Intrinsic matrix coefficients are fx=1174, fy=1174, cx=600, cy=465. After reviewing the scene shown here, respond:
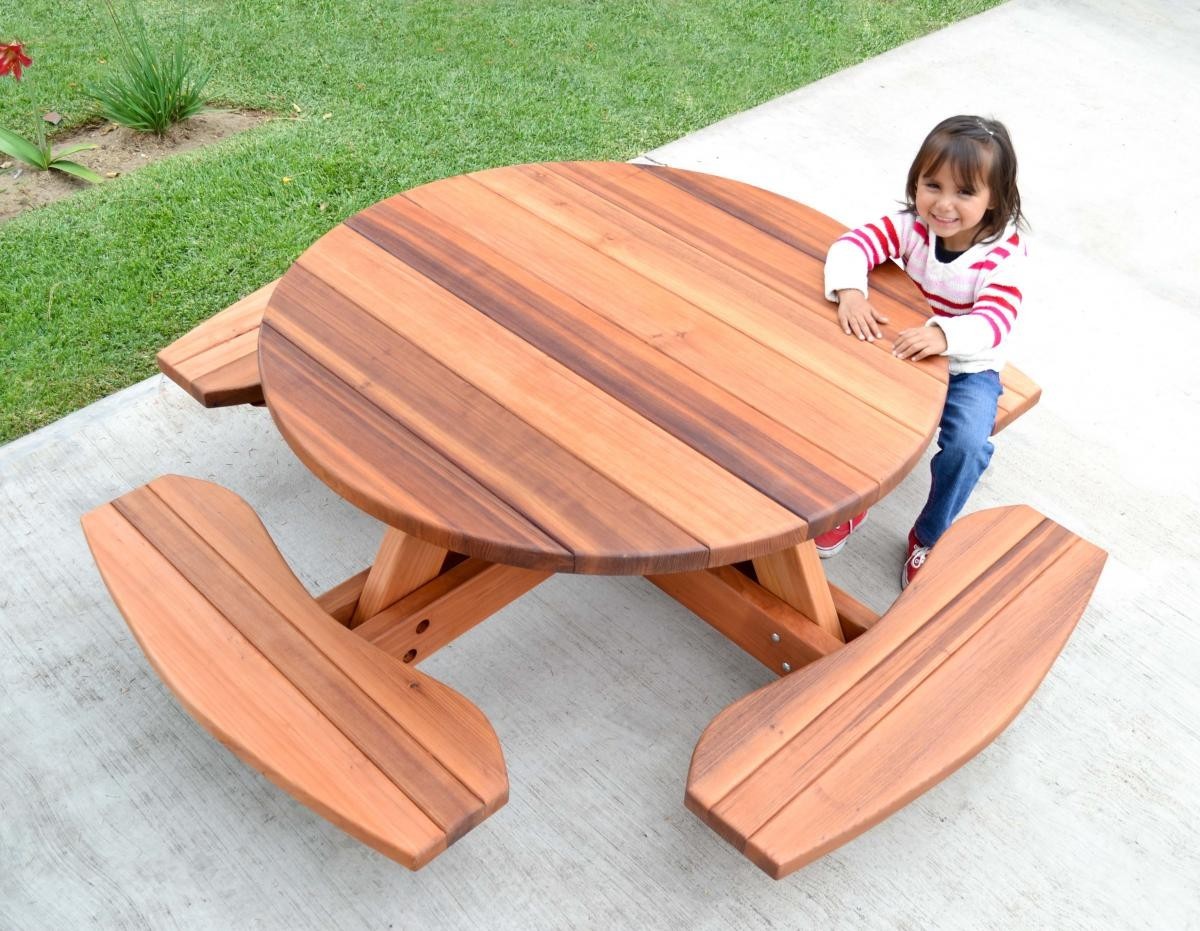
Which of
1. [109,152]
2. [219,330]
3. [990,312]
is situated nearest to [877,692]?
[990,312]

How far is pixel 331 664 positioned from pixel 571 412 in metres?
0.64

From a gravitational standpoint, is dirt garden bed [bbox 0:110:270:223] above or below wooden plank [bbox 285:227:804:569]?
below

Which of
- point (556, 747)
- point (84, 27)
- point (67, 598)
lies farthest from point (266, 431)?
point (84, 27)

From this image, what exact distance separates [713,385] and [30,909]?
1657 mm

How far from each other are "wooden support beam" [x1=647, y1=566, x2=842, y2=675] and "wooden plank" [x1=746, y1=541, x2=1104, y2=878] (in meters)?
0.33

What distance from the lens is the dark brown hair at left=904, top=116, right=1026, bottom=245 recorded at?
251 cm

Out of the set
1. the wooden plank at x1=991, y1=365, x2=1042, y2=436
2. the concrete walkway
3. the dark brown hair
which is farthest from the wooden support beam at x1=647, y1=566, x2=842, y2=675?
Answer: the dark brown hair

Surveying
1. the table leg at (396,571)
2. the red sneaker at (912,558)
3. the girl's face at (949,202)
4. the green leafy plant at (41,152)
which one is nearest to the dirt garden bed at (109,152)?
the green leafy plant at (41,152)

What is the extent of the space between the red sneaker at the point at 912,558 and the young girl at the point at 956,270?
98 mm

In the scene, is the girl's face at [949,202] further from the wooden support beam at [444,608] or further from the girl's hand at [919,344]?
the wooden support beam at [444,608]

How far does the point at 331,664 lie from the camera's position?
2141mm

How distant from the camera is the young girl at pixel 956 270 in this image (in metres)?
2.47

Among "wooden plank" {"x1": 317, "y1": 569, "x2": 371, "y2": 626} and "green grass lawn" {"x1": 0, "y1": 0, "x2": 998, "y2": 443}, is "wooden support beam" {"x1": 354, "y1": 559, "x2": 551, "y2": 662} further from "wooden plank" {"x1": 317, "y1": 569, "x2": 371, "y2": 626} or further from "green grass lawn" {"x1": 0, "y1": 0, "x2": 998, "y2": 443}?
"green grass lawn" {"x1": 0, "y1": 0, "x2": 998, "y2": 443}

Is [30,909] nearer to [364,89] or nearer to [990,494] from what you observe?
[990,494]
